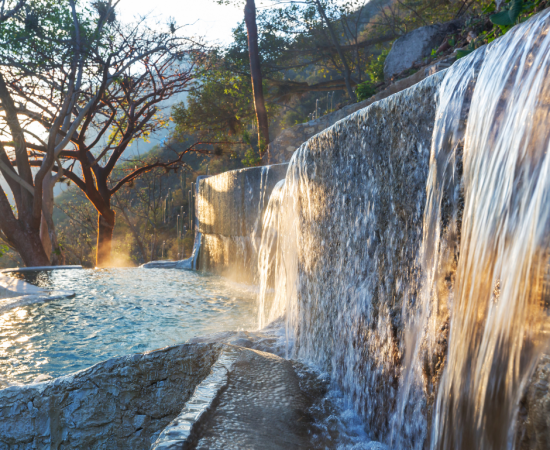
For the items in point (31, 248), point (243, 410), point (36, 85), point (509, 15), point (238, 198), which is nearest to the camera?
point (243, 410)

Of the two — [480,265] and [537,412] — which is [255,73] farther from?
[537,412]

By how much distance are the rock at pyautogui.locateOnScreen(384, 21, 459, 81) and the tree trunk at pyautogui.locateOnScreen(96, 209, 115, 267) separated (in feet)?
26.1

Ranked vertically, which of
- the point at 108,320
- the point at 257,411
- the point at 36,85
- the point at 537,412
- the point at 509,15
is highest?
the point at 36,85

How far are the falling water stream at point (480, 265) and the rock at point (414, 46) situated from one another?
8.97m

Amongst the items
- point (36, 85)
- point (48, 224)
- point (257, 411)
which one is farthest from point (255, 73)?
point (257, 411)

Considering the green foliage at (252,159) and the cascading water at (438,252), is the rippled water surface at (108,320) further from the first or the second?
the green foliage at (252,159)

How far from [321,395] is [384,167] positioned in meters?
1.08

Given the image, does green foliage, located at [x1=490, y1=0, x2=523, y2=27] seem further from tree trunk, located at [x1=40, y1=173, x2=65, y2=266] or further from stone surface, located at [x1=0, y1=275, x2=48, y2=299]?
tree trunk, located at [x1=40, y1=173, x2=65, y2=266]

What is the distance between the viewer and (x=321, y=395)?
2.07 m

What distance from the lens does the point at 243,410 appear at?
5.50 ft

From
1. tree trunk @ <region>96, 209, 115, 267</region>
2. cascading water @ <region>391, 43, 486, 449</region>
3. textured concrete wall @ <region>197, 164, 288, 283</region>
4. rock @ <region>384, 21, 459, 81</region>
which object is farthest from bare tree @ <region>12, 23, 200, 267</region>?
cascading water @ <region>391, 43, 486, 449</region>

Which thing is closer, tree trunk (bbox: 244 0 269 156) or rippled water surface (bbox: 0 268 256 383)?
rippled water surface (bbox: 0 268 256 383)

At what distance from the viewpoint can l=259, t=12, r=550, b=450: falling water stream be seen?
971 millimetres

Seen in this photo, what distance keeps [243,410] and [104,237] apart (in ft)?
37.3
